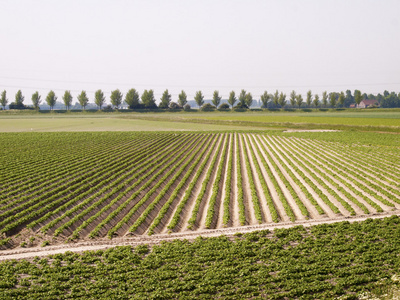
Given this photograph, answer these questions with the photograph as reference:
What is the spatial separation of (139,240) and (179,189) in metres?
9.98

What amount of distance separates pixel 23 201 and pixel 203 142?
119 feet

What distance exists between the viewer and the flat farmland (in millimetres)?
20750

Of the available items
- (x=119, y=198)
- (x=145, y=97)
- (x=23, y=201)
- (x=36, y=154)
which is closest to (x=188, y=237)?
(x=119, y=198)

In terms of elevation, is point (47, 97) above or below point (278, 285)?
above

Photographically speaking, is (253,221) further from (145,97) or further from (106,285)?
(145,97)

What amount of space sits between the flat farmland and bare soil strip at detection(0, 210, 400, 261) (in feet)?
2.27

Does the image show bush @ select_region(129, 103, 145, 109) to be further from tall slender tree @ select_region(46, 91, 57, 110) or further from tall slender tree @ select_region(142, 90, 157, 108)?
tall slender tree @ select_region(46, 91, 57, 110)

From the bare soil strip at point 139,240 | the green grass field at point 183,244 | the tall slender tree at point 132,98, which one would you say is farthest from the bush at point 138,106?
the bare soil strip at point 139,240

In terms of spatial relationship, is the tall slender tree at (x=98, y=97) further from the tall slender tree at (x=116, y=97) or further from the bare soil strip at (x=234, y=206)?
the bare soil strip at (x=234, y=206)

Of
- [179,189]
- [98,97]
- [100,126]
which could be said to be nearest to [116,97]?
[98,97]

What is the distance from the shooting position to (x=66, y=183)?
92.9 feet

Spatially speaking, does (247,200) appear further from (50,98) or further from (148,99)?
(50,98)

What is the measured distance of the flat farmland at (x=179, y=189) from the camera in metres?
20.8

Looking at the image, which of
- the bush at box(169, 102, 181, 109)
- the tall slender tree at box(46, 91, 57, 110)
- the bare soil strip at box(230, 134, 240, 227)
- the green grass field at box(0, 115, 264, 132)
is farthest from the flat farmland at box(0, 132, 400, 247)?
the tall slender tree at box(46, 91, 57, 110)
